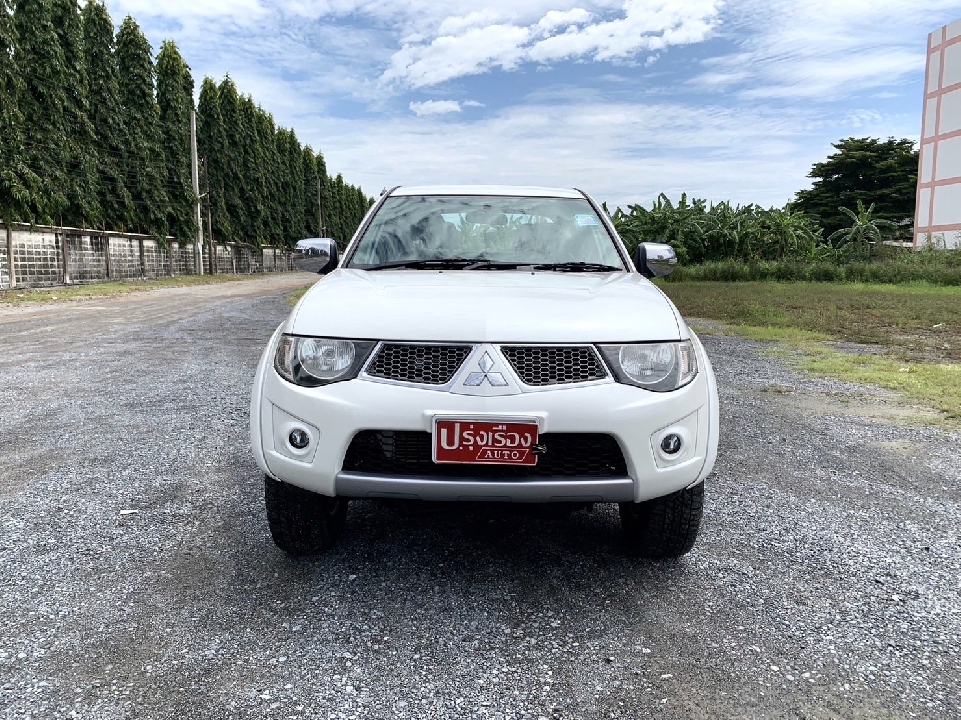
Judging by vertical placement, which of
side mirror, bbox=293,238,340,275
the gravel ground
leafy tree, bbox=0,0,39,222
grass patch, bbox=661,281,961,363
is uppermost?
leafy tree, bbox=0,0,39,222

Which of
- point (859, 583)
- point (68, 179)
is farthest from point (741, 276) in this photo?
point (859, 583)

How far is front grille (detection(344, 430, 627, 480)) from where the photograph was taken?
247 cm

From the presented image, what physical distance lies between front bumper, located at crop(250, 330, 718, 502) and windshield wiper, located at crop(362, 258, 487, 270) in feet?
3.74

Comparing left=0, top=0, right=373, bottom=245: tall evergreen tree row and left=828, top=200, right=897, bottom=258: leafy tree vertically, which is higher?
left=0, top=0, right=373, bottom=245: tall evergreen tree row

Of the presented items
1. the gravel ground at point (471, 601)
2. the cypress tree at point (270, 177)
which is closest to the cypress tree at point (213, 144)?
the cypress tree at point (270, 177)

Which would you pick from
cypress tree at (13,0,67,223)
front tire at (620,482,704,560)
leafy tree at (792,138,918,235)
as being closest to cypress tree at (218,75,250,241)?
cypress tree at (13,0,67,223)

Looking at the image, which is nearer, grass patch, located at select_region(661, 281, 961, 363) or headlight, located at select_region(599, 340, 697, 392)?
headlight, located at select_region(599, 340, 697, 392)

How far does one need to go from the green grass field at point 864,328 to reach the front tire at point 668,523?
13.4ft

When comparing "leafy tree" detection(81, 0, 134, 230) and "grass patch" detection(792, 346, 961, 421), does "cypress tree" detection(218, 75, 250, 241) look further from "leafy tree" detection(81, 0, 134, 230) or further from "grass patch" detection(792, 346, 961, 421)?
"grass patch" detection(792, 346, 961, 421)

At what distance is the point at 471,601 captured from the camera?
264cm

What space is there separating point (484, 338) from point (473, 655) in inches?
40.4

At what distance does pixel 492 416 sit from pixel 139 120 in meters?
37.5

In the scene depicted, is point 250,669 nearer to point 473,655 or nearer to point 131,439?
point 473,655

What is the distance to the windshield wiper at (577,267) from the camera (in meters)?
3.52
